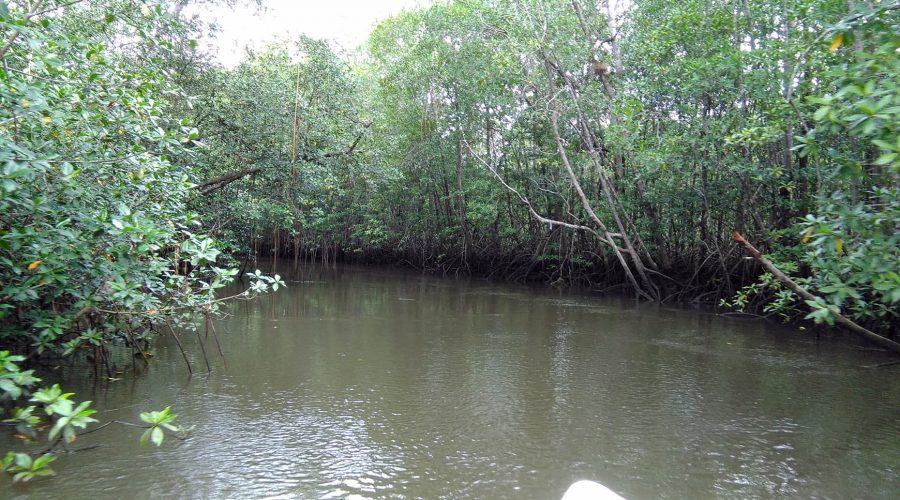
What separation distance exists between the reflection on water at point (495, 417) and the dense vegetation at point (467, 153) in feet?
2.20

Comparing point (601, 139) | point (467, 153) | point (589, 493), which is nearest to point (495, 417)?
point (589, 493)

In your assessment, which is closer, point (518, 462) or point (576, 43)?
point (518, 462)

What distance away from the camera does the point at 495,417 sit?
415cm

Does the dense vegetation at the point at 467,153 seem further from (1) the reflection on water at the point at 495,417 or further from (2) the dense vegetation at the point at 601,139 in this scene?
(1) the reflection on water at the point at 495,417

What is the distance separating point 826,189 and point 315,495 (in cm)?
811

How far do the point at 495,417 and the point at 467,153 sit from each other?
14.0m

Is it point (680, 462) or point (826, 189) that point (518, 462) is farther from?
point (826, 189)

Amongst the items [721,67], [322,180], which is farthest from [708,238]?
[322,180]

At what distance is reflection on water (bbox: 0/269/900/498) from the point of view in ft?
9.98

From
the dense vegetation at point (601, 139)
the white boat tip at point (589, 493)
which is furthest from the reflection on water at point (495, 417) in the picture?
the white boat tip at point (589, 493)

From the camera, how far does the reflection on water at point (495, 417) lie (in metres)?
3.04

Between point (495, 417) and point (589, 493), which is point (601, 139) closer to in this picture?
point (495, 417)

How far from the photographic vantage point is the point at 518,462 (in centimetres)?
333

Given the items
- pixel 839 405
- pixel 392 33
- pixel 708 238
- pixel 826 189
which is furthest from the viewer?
pixel 392 33
